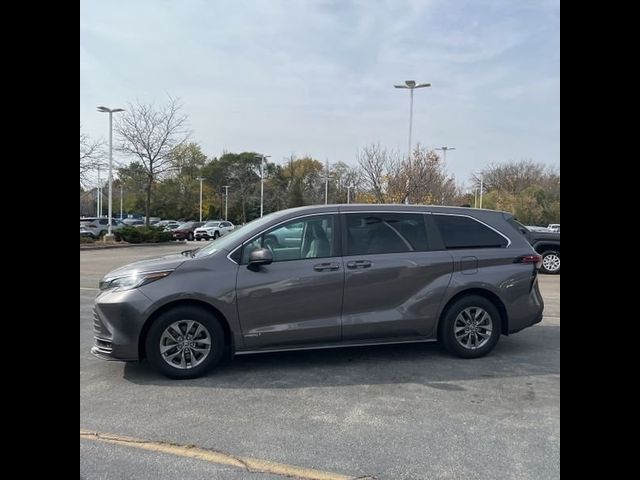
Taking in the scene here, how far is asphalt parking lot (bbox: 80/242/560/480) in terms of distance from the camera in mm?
3262

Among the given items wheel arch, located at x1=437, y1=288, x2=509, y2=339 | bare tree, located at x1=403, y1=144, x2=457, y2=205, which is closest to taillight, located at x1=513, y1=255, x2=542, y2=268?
wheel arch, located at x1=437, y1=288, x2=509, y2=339

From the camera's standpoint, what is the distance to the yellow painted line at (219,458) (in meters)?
3.13

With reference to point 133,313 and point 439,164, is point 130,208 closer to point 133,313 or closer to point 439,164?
point 439,164

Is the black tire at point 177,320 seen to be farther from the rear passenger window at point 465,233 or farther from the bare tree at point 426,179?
the bare tree at point 426,179

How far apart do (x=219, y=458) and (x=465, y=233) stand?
12.4ft

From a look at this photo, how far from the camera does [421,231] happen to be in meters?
5.73

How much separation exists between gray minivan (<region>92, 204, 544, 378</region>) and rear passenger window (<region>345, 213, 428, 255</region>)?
0.01 m

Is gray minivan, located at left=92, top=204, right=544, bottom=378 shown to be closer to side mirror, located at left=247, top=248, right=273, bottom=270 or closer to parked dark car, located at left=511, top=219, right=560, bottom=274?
side mirror, located at left=247, top=248, right=273, bottom=270

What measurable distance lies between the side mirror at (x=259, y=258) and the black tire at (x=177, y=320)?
2.14 feet

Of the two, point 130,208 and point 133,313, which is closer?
point 133,313

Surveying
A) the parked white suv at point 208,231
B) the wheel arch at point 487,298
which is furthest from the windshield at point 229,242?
the parked white suv at point 208,231
